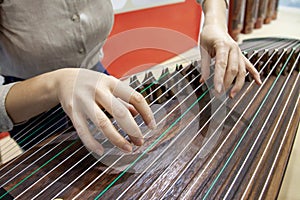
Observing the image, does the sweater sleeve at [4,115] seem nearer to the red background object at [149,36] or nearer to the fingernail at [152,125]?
the fingernail at [152,125]

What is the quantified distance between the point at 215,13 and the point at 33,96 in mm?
695

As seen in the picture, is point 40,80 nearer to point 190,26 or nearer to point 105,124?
point 105,124

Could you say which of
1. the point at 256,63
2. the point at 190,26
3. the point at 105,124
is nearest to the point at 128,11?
the point at 190,26

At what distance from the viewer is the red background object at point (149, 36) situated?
7.21 feet

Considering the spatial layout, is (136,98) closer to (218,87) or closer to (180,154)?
(180,154)

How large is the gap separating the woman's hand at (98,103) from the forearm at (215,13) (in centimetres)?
53

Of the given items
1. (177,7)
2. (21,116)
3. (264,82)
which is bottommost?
(177,7)

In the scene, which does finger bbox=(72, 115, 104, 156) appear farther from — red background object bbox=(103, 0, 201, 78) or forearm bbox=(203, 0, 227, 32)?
red background object bbox=(103, 0, 201, 78)

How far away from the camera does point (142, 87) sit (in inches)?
34.4

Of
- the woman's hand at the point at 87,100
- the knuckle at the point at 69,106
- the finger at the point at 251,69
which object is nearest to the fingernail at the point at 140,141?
the woman's hand at the point at 87,100

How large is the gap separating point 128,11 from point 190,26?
106 centimetres

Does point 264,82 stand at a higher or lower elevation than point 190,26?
higher

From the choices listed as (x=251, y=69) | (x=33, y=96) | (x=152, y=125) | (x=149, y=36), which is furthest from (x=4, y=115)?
(x=149, y=36)

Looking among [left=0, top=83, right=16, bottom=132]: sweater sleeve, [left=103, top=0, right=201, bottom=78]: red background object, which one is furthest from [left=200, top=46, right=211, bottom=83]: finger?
[left=103, top=0, right=201, bottom=78]: red background object
